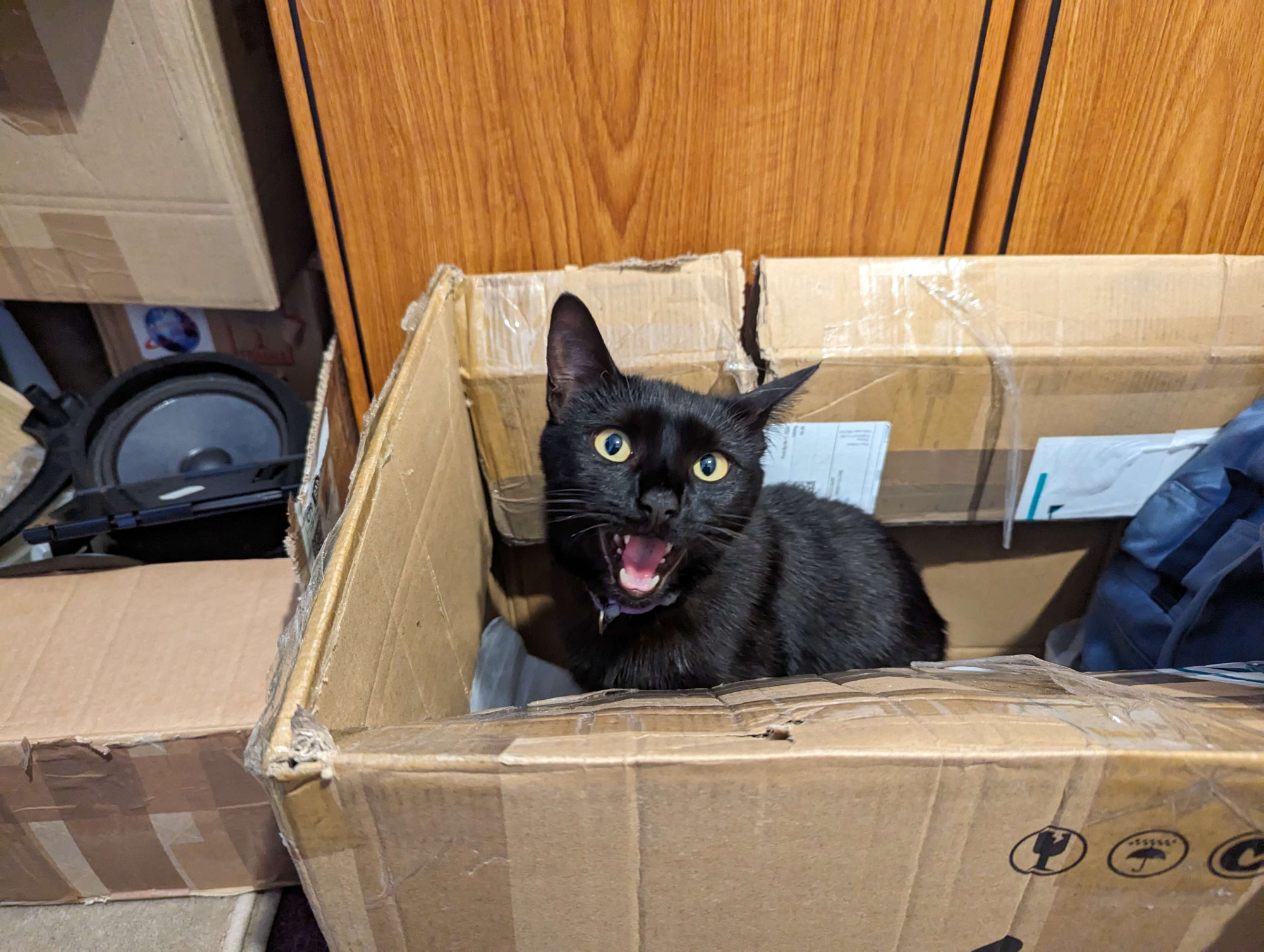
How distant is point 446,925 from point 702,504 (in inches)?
16.3

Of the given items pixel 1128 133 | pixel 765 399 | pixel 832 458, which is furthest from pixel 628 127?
pixel 1128 133

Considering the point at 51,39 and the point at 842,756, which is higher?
the point at 51,39

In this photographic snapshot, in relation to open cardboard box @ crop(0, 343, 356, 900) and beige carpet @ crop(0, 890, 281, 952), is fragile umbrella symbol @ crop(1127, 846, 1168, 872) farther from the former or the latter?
beige carpet @ crop(0, 890, 281, 952)

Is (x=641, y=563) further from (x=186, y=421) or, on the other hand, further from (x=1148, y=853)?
(x=186, y=421)

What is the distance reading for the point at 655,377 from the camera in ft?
3.11

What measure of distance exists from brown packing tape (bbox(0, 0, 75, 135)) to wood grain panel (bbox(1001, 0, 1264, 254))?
1238 mm

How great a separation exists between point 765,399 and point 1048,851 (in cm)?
45

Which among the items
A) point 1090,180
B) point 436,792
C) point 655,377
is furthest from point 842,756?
point 1090,180

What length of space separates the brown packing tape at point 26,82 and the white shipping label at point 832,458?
40.4 inches

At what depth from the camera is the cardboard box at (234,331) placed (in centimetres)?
123

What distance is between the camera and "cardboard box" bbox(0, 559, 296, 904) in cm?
78

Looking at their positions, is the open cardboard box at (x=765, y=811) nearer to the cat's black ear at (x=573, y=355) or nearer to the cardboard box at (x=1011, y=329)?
the cat's black ear at (x=573, y=355)

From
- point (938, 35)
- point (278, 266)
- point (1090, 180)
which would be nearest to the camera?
point (938, 35)

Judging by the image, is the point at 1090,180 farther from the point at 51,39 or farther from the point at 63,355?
the point at 63,355
